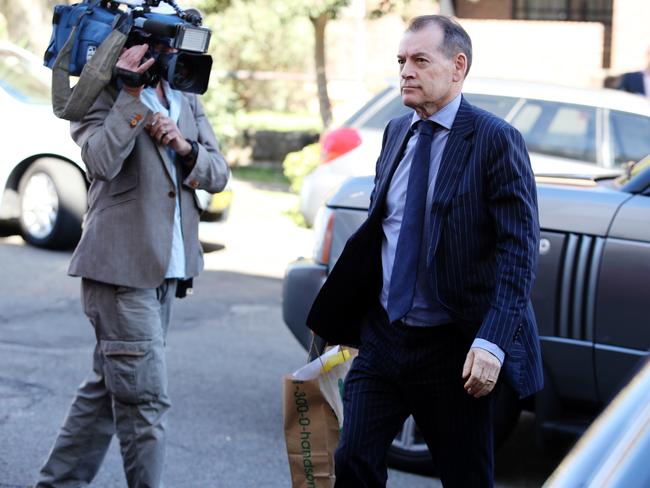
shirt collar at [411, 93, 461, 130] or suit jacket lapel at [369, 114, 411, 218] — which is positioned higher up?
shirt collar at [411, 93, 461, 130]

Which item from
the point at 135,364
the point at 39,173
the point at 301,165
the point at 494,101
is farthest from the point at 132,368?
the point at 301,165

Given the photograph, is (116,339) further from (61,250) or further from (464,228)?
(61,250)

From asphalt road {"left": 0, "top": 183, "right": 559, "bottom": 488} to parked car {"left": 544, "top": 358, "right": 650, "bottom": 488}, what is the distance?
10.9ft

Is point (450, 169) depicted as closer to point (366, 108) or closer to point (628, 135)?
point (628, 135)

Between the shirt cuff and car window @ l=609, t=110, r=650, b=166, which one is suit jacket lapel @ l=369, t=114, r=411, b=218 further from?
car window @ l=609, t=110, r=650, b=166

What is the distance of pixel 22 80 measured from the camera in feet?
35.9

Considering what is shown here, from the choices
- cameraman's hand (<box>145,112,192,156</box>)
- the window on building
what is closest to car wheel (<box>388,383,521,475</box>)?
cameraman's hand (<box>145,112,192,156</box>)

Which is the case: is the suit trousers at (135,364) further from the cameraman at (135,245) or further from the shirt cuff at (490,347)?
the shirt cuff at (490,347)

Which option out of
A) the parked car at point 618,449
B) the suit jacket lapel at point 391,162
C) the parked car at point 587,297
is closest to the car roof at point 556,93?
the parked car at point 587,297

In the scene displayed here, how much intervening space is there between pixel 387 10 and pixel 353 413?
1213 centimetres

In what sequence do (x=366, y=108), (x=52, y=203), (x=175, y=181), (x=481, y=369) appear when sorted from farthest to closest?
(x=52, y=203)
(x=366, y=108)
(x=175, y=181)
(x=481, y=369)

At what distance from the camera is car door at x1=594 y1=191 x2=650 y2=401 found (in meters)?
4.88

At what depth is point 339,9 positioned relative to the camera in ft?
49.3

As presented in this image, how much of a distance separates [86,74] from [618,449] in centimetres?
270
